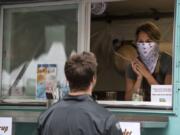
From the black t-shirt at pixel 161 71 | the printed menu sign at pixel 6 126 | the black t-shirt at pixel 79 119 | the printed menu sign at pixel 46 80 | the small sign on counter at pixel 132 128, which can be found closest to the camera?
the black t-shirt at pixel 79 119

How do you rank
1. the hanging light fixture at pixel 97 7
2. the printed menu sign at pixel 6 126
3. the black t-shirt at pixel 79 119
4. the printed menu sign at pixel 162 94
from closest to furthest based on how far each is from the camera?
1. the black t-shirt at pixel 79 119
2. the printed menu sign at pixel 162 94
3. the printed menu sign at pixel 6 126
4. the hanging light fixture at pixel 97 7

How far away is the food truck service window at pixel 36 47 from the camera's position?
5.79 m

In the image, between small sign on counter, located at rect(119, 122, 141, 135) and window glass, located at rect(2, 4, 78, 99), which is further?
window glass, located at rect(2, 4, 78, 99)

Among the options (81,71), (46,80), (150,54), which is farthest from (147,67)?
(81,71)

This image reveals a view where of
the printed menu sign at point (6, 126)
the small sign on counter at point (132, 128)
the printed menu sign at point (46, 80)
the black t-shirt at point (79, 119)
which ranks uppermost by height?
the printed menu sign at point (46, 80)

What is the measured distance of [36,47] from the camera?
238 inches

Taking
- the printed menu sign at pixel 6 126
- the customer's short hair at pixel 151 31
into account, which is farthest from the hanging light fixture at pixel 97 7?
the printed menu sign at pixel 6 126

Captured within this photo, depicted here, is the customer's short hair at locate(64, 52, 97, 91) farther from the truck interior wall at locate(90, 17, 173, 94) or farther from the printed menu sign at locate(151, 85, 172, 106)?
the truck interior wall at locate(90, 17, 173, 94)

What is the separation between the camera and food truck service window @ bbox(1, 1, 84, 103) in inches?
228

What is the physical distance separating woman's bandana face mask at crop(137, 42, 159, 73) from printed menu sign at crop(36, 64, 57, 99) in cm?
105

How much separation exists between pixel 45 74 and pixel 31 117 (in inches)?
26.4

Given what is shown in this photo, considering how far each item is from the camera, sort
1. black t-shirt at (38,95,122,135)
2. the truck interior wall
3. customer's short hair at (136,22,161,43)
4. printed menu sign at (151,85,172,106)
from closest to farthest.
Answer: black t-shirt at (38,95,122,135) → printed menu sign at (151,85,172,106) → customer's short hair at (136,22,161,43) → the truck interior wall

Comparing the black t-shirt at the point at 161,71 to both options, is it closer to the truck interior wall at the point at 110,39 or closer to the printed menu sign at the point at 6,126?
the truck interior wall at the point at 110,39

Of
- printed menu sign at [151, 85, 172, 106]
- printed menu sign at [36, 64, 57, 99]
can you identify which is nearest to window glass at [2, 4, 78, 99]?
printed menu sign at [36, 64, 57, 99]
